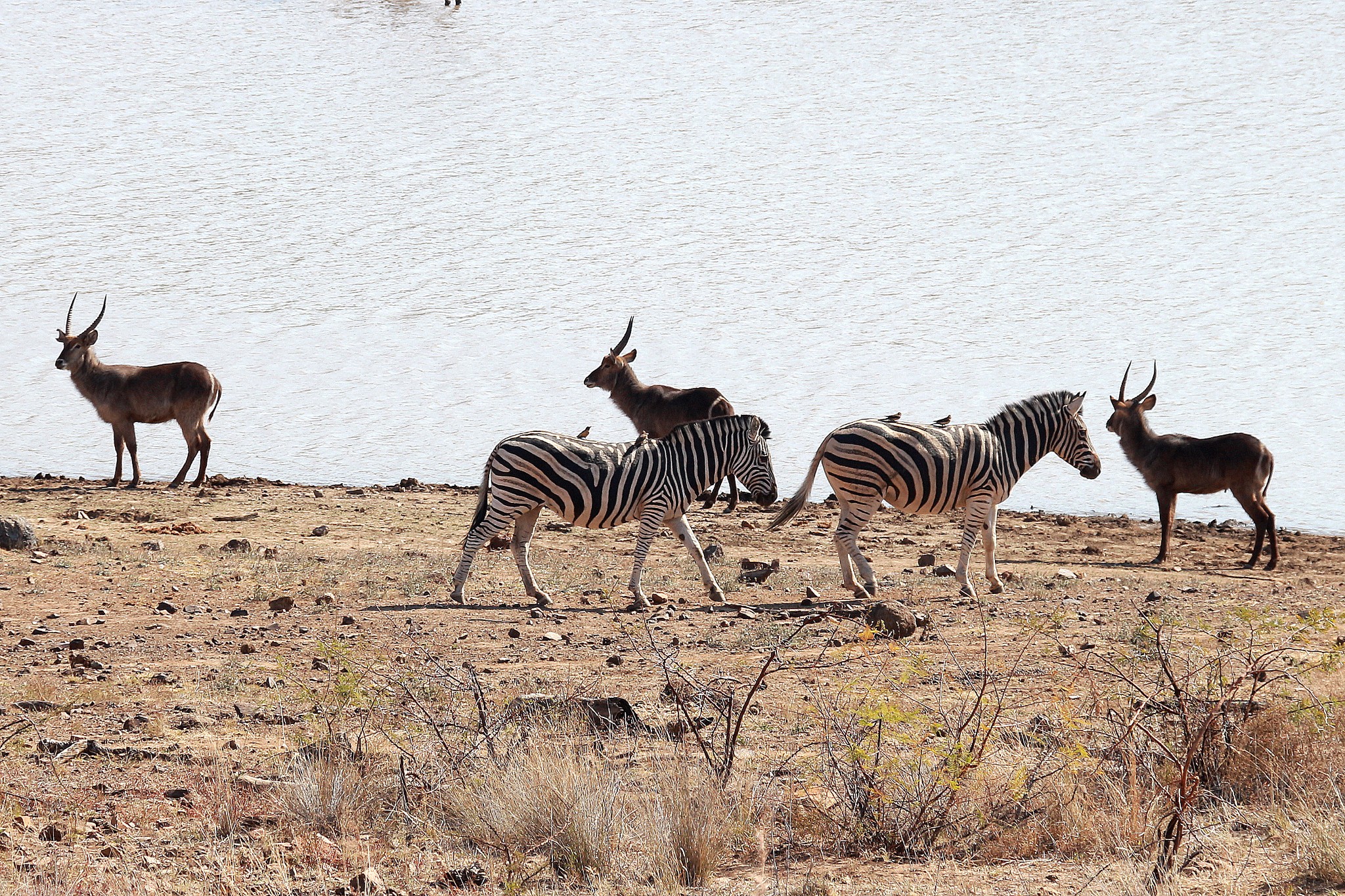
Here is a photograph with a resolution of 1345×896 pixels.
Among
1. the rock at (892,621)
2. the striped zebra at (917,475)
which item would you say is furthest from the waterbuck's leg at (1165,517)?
the rock at (892,621)

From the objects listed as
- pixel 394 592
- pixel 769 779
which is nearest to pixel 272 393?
pixel 394 592

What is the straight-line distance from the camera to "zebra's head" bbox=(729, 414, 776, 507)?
11.9m

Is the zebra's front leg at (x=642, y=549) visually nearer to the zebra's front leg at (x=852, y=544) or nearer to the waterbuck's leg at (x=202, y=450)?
the zebra's front leg at (x=852, y=544)

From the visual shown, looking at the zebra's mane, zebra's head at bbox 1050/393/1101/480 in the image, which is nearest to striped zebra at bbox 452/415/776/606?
the zebra's mane

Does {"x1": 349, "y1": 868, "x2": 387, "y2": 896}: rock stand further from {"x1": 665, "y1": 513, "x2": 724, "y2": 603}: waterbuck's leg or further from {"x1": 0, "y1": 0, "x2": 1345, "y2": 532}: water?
{"x1": 0, "y1": 0, "x2": 1345, "y2": 532}: water

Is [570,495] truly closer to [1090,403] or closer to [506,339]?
[1090,403]

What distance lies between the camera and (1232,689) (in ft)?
17.6

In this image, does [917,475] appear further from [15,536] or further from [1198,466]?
[15,536]

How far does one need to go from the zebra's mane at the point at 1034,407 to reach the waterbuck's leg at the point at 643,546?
3.35m

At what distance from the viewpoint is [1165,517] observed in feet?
50.1

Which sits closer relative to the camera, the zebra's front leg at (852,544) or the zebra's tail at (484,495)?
the zebra's tail at (484,495)

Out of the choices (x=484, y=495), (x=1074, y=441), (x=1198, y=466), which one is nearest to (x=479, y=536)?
(x=484, y=495)

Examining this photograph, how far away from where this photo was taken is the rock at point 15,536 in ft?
41.8

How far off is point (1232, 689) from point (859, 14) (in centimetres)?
3935
